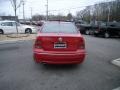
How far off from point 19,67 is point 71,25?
2.56 meters

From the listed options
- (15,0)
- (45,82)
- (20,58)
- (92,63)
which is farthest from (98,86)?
(15,0)

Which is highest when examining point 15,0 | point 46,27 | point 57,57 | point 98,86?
point 15,0

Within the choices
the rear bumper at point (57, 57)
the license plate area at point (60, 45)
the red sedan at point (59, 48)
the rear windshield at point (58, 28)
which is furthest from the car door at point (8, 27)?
the license plate area at point (60, 45)

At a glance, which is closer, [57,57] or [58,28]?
[57,57]

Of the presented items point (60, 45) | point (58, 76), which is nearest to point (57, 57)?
point (60, 45)

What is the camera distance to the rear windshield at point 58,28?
6648mm

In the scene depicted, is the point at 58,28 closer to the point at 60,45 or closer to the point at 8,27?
the point at 60,45

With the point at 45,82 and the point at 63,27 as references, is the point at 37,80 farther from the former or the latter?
the point at 63,27

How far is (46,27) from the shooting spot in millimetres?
6980

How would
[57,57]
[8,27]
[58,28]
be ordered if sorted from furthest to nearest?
1. [8,27]
2. [58,28]
3. [57,57]

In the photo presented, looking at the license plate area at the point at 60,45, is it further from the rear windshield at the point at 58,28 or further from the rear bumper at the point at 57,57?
the rear windshield at the point at 58,28

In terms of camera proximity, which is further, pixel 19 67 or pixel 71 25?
pixel 71 25

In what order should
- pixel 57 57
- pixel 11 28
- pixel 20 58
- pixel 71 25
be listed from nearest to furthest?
pixel 57 57, pixel 71 25, pixel 20 58, pixel 11 28

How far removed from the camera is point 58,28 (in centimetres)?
688
